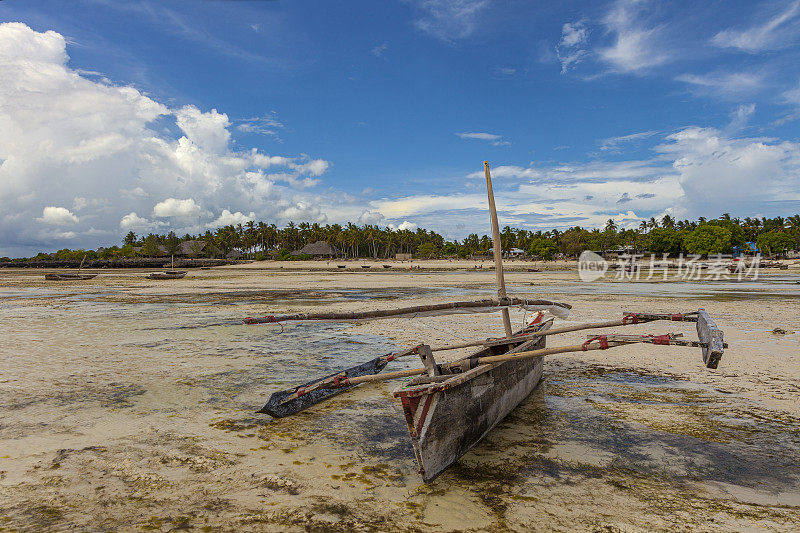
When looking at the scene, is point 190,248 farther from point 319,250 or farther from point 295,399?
point 295,399

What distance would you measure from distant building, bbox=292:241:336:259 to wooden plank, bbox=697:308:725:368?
92.7m

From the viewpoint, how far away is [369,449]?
5344mm

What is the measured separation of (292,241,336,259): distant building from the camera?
95500 mm

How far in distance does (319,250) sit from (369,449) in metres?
92.4

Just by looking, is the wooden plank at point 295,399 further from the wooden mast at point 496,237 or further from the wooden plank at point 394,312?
the wooden mast at point 496,237

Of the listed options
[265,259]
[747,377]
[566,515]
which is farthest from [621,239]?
[566,515]

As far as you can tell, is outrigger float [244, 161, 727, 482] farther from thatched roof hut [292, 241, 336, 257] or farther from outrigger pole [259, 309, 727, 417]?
thatched roof hut [292, 241, 336, 257]

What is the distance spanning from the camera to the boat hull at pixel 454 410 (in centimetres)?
418

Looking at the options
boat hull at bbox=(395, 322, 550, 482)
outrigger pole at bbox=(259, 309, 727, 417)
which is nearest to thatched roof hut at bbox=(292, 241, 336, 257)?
outrigger pole at bbox=(259, 309, 727, 417)

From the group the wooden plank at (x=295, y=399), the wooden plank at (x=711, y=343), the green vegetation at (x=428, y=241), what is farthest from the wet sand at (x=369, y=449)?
the green vegetation at (x=428, y=241)

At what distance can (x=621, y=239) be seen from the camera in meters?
97.8

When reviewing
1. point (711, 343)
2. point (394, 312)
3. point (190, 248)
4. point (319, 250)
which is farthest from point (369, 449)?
point (190, 248)

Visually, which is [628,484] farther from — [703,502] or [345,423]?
[345,423]

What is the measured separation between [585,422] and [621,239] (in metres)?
105
